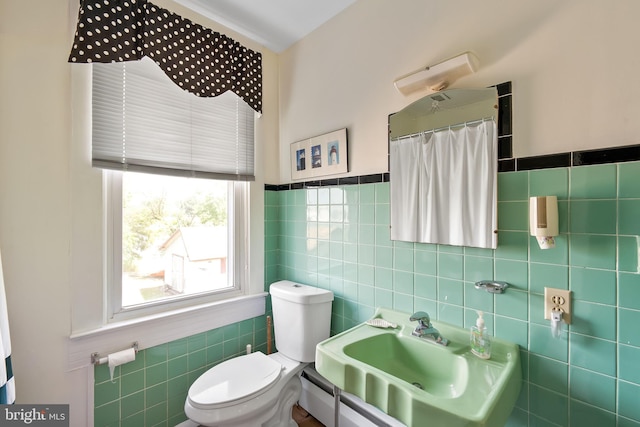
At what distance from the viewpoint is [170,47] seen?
1476 mm

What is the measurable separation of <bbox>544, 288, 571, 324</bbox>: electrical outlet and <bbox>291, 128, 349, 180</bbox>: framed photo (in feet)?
3.44

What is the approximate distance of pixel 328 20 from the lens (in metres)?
1.68

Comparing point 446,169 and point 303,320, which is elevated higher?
point 446,169

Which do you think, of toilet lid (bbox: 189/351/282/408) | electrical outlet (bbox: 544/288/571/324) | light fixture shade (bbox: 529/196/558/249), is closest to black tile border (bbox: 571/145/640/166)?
light fixture shade (bbox: 529/196/558/249)

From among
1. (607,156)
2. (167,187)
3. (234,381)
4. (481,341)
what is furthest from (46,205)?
(607,156)

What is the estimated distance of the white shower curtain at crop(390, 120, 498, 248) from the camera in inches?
41.8

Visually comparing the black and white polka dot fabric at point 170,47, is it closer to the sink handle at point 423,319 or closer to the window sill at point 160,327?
the window sill at point 160,327

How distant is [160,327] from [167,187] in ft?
2.59

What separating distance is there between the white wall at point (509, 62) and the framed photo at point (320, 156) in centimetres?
5

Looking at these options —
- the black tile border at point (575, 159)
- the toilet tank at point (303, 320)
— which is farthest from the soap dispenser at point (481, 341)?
the toilet tank at point (303, 320)

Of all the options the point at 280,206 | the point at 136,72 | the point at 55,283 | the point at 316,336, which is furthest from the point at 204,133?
the point at 316,336

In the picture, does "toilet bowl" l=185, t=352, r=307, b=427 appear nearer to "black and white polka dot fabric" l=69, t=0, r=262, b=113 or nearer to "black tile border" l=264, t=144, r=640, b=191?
"black tile border" l=264, t=144, r=640, b=191

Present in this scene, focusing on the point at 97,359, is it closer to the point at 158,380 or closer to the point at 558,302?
the point at 158,380

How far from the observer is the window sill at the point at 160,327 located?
1254 millimetres
